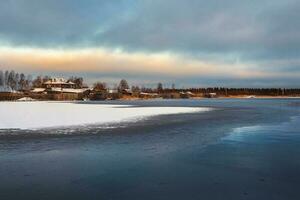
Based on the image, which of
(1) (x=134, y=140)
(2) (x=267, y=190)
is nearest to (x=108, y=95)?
A: (1) (x=134, y=140)

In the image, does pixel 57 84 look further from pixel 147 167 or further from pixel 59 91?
pixel 147 167

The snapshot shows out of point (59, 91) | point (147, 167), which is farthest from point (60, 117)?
point (59, 91)

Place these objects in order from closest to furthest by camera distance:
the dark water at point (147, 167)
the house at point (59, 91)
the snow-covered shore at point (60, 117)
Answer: the dark water at point (147, 167)
the snow-covered shore at point (60, 117)
the house at point (59, 91)

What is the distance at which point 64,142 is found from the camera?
1542 centimetres

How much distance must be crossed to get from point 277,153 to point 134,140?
608cm

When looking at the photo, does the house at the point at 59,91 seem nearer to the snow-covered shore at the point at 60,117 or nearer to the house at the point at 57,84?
the house at the point at 57,84

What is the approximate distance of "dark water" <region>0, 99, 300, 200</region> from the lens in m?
8.11

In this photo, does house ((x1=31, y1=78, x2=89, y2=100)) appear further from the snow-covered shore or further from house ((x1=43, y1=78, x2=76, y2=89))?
the snow-covered shore

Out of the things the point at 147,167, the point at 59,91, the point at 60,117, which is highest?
the point at 59,91

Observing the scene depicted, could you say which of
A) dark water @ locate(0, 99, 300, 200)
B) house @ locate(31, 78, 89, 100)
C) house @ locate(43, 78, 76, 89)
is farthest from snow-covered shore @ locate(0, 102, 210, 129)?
house @ locate(43, 78, 76, 89)

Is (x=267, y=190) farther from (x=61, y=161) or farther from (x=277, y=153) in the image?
(x=61, y=161)

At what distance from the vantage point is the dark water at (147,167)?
8109 mm

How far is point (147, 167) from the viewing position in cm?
1068

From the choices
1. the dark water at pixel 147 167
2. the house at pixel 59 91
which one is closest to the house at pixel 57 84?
the house at pixel 59 91
